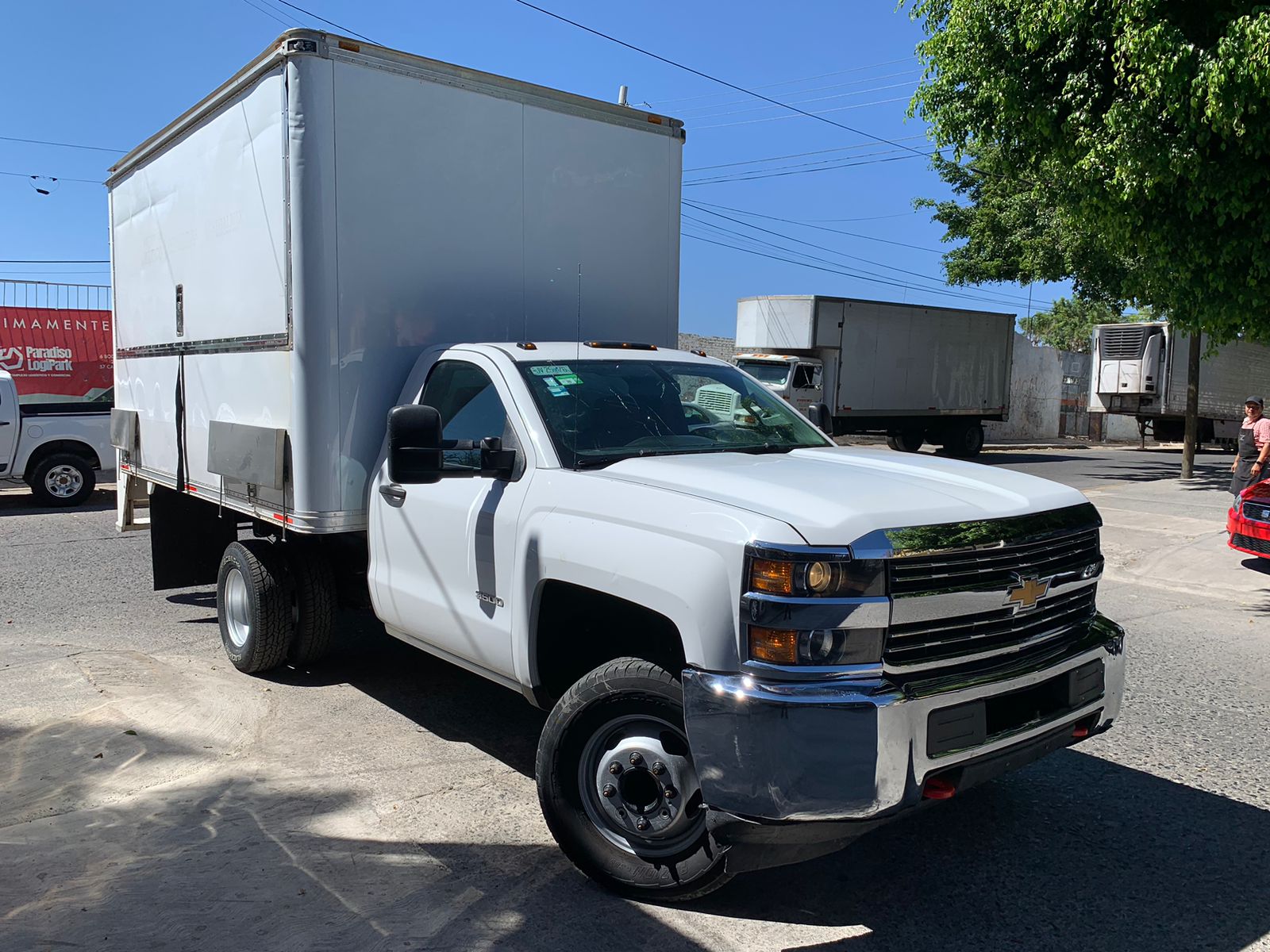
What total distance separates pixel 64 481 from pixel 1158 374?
24666 millimetres

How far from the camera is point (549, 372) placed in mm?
4746

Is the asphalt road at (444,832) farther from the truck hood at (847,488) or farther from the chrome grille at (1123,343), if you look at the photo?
the chrome grille at (1123,343)

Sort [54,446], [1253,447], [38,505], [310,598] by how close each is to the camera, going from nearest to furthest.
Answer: [310,598], [1253,447], [54,446], [38,505]

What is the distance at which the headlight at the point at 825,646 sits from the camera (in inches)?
123

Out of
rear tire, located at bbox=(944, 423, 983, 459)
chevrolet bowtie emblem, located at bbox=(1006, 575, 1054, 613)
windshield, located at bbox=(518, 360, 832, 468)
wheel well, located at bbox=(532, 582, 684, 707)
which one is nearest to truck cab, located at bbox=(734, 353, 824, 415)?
rear tire, located at bbox=(944, 423, 983, 459)

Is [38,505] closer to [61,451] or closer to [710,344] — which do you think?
[61,451]

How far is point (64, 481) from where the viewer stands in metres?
14.0

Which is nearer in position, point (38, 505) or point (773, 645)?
point (773, 645)

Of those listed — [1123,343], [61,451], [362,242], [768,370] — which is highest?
[1123,343]

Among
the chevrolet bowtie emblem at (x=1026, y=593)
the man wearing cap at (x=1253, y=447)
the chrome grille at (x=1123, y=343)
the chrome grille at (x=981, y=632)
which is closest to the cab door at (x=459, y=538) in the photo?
the chrome grille at (x=981, y=632)

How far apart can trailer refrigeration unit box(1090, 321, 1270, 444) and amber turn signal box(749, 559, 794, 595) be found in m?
Answer: 25.3

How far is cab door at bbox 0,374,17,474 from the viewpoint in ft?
44.1

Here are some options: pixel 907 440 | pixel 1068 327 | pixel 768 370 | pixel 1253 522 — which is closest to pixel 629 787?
pixel 1253 522

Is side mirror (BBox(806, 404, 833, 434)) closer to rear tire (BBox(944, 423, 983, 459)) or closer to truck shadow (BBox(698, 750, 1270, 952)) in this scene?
truck shadow (BBox(698, 750, 1270, 952))
